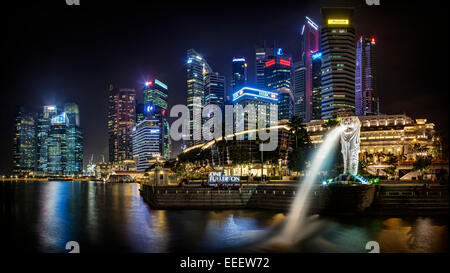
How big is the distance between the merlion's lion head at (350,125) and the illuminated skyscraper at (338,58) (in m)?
146

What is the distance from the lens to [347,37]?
18312cm

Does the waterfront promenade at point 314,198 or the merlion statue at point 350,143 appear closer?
the waterfront promenade at point 314,198

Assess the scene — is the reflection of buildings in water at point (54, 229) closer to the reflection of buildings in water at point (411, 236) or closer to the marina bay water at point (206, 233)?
the marina bay water at point (206, 233)

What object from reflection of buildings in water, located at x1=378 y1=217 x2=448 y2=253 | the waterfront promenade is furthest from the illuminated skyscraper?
reflection of buildings in water, located at x1=378 y1=217 x2=448 y2=253

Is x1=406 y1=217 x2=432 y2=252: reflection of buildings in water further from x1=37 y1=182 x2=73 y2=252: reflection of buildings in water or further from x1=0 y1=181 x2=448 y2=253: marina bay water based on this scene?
x1=37 y1=182 x2=73 y2=252: reflection of buildings in water

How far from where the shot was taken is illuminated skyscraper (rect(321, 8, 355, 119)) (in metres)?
181

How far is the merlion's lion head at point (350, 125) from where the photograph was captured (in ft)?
132

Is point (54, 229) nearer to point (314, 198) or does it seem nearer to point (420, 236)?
point (314, 198)

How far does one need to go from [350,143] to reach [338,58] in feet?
509

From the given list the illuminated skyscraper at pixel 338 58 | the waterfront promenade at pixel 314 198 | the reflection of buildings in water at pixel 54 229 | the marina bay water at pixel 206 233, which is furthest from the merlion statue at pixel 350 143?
the illuminated skyscraper at pixel 338 58

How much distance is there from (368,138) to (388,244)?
311ft
